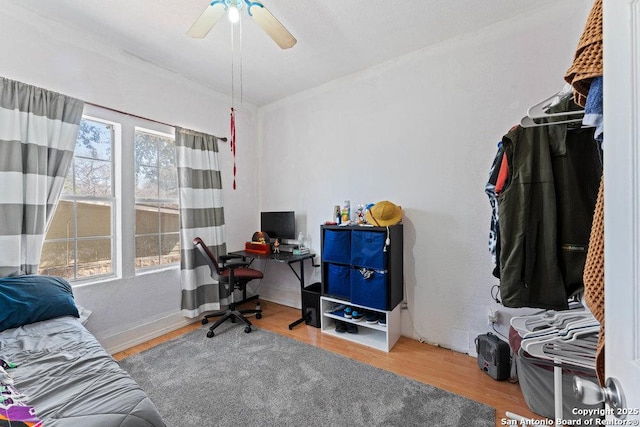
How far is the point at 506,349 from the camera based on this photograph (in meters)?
1.92

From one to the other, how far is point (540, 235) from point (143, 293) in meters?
3.22

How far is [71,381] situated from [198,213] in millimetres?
2041

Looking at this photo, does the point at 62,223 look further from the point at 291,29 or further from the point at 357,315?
the point at 357,315

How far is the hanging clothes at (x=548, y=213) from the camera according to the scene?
1195mm

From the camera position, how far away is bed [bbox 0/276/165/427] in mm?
953

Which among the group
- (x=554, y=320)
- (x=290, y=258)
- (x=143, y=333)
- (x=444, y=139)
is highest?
(x=444, y=139)

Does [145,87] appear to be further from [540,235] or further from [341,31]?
[540,235]

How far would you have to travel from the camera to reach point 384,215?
2420 mm

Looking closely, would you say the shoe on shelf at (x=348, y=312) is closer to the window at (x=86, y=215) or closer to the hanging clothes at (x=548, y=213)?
the hanging clothes at (x=548, y=213)

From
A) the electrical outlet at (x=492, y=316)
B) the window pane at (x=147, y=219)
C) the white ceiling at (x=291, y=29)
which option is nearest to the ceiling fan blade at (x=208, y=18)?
the white ceiling at (x=291, y=29)

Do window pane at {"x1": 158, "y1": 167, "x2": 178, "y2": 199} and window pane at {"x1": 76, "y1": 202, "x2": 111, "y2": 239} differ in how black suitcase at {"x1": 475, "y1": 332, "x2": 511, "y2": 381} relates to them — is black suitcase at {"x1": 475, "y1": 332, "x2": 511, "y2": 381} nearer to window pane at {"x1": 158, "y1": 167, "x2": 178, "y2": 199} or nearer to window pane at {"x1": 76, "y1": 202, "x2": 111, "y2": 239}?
window pane at {"x1": 158, "y1": 167, "x2": 178, "y2": 199}

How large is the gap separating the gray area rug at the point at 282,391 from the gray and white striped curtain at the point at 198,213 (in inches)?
24.5

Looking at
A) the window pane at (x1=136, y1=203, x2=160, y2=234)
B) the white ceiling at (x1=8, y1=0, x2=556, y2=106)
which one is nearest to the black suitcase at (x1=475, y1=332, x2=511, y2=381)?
the white ceiling at (x1=8, y1=0, x2=556, y2=106)

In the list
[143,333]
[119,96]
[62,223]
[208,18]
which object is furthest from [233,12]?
[143,333]
